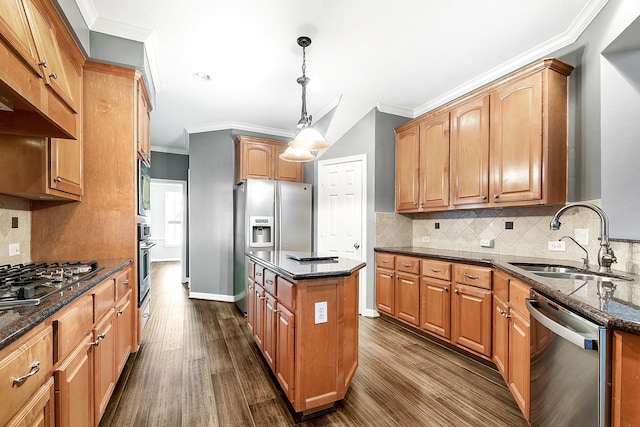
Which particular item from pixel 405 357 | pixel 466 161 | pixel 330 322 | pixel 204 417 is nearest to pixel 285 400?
pixel 204 417

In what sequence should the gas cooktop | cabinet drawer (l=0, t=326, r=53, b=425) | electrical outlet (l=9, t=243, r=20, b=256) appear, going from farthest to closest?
electrical outlet (l=9, t=243, r=20, b=256)
the gas cooktop
cabinet drawer (l=0, t=326, r=53, b=425)

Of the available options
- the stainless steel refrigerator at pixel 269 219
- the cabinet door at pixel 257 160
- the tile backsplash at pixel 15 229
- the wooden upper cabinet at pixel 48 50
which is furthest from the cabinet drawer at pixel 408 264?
the tile backsplash at pixel 15 229

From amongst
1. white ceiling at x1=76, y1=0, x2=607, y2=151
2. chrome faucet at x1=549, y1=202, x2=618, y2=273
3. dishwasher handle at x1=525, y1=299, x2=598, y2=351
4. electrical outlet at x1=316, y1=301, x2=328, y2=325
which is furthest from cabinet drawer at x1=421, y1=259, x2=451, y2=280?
white ceiling at x1=76, y1=0, x2=607, y2=151

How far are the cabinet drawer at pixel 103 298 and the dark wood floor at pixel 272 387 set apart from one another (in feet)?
2.29

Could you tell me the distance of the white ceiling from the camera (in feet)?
7.01

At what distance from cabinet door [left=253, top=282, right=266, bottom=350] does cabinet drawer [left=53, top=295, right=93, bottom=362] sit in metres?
1.20

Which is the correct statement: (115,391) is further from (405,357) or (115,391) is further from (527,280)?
(527,280)

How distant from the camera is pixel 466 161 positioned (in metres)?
2.99

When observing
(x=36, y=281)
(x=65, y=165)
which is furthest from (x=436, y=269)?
(x=65, y=165)

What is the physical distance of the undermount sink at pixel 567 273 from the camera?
5.65ft

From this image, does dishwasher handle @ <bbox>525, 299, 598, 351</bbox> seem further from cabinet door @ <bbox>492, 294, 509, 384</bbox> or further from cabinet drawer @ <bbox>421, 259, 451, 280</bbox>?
cabinet drawer @ <bbox>421, 259, 451, 280</bbox>

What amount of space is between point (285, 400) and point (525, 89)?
3.09 meters

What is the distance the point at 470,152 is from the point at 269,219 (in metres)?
2.60

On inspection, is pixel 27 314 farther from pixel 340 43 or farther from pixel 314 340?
pixel 340 43
